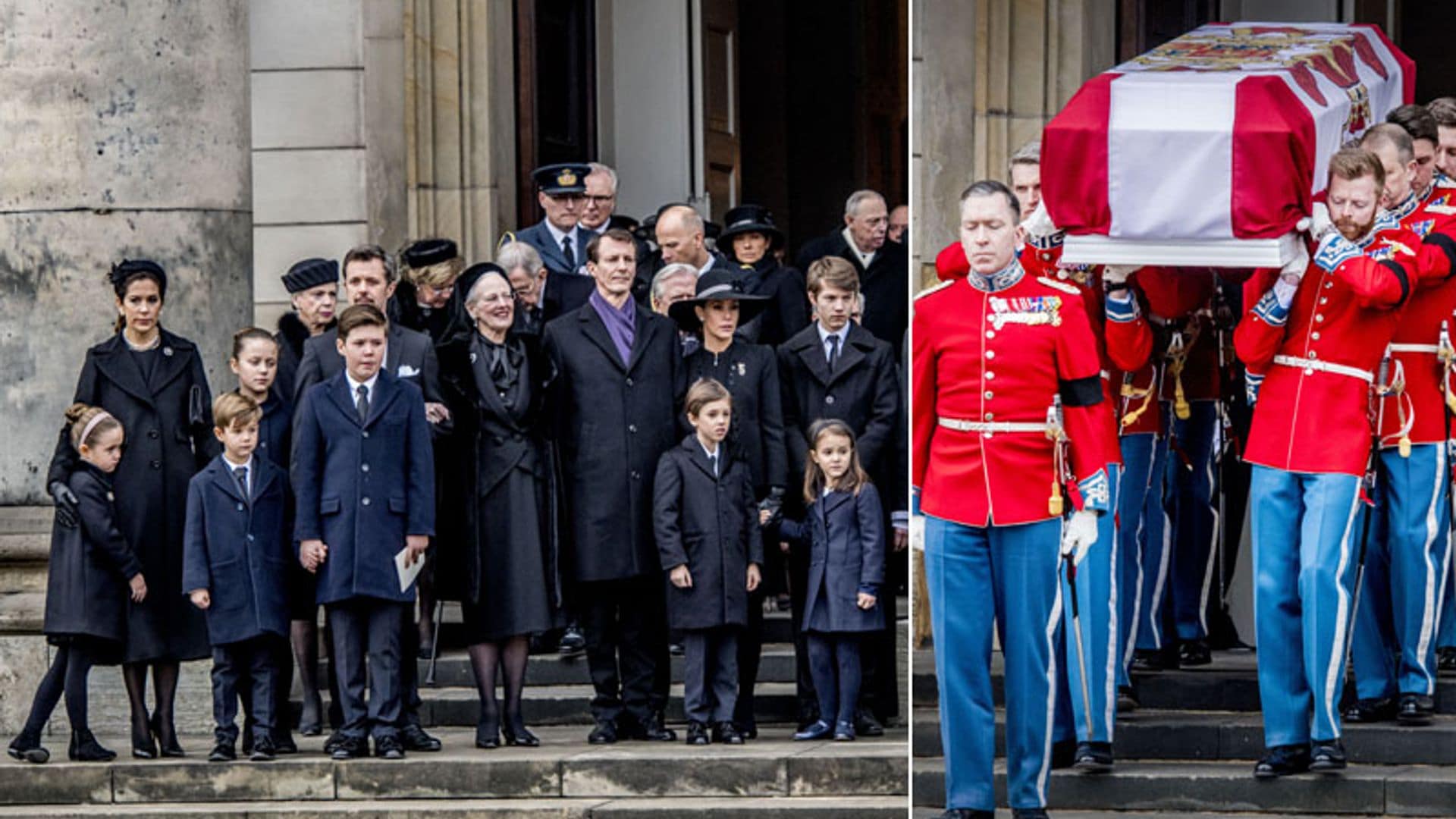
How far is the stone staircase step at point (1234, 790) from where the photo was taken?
9.61 metres

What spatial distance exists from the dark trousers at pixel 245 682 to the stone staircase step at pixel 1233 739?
7.50 feet

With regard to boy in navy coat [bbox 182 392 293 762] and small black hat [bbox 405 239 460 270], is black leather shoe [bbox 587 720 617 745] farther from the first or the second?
small black hat [bbox 405 239 460 270]

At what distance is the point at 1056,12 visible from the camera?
13820 millimetres

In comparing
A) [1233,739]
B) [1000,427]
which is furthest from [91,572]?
[1233,739]

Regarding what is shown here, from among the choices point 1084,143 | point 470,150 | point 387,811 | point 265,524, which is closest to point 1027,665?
point 1084,143

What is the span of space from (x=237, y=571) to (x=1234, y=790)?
11.7 ft

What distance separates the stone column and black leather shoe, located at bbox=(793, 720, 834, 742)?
10.0 feet

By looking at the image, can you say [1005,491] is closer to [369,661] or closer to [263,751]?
[369,661]

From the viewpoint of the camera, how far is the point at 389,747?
10727 mm

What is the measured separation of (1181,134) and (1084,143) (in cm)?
30

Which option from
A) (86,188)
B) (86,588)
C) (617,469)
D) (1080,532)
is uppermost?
(86,188)

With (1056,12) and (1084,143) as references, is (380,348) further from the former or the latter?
(1056,12)

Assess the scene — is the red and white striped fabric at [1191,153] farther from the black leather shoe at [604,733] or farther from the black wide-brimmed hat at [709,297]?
the black leather shoe at [604,733]

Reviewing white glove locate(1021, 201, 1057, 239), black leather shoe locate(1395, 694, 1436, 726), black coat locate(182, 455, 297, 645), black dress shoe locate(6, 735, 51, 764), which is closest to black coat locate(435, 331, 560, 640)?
black coat locate(182, 455, 297, 645)
